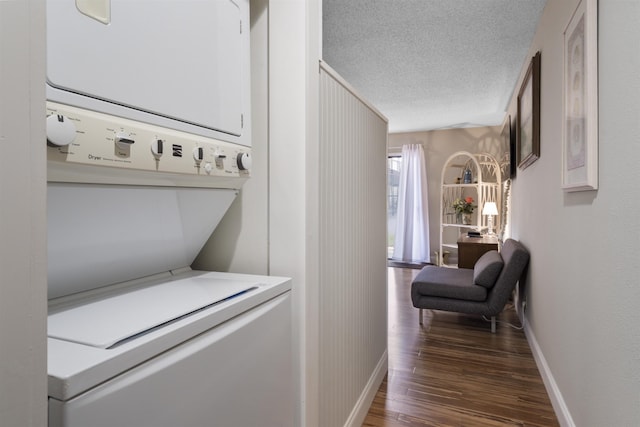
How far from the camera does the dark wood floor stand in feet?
6.82

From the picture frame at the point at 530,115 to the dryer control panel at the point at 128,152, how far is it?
7.75 ft

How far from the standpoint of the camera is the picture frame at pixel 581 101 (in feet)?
4.66

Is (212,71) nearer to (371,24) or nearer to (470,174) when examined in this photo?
Answer: (371,24)

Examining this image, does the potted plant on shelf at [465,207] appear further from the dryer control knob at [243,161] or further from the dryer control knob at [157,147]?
the dryer control knob at [157,147]


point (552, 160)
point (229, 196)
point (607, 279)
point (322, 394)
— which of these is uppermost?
point (552, 160)

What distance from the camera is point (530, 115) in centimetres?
284

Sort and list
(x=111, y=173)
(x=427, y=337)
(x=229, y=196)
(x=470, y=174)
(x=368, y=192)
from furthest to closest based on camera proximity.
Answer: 1. (x=470, y=174)
2. (x=427, y=337)
3. (x=368, y=192)
4. (x=229, y=196)
5. (x=111, y=173)

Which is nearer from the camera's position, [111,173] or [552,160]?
[111,173]

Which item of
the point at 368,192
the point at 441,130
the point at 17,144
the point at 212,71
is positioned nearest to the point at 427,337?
the point at 368,192

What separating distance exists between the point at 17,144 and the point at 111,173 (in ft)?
1.40

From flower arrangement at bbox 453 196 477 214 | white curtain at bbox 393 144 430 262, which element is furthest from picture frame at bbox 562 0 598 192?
white curtain at bbox 393 144 430 262

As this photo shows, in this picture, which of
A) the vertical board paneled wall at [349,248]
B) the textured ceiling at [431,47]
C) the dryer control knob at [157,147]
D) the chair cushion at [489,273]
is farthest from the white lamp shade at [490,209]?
the dryer control knob at [157,147]

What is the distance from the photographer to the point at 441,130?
6785 mm

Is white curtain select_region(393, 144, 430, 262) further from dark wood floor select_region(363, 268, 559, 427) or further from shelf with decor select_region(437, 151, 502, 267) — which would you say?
dark wood floor select_region(363, 268, 559, 427)
